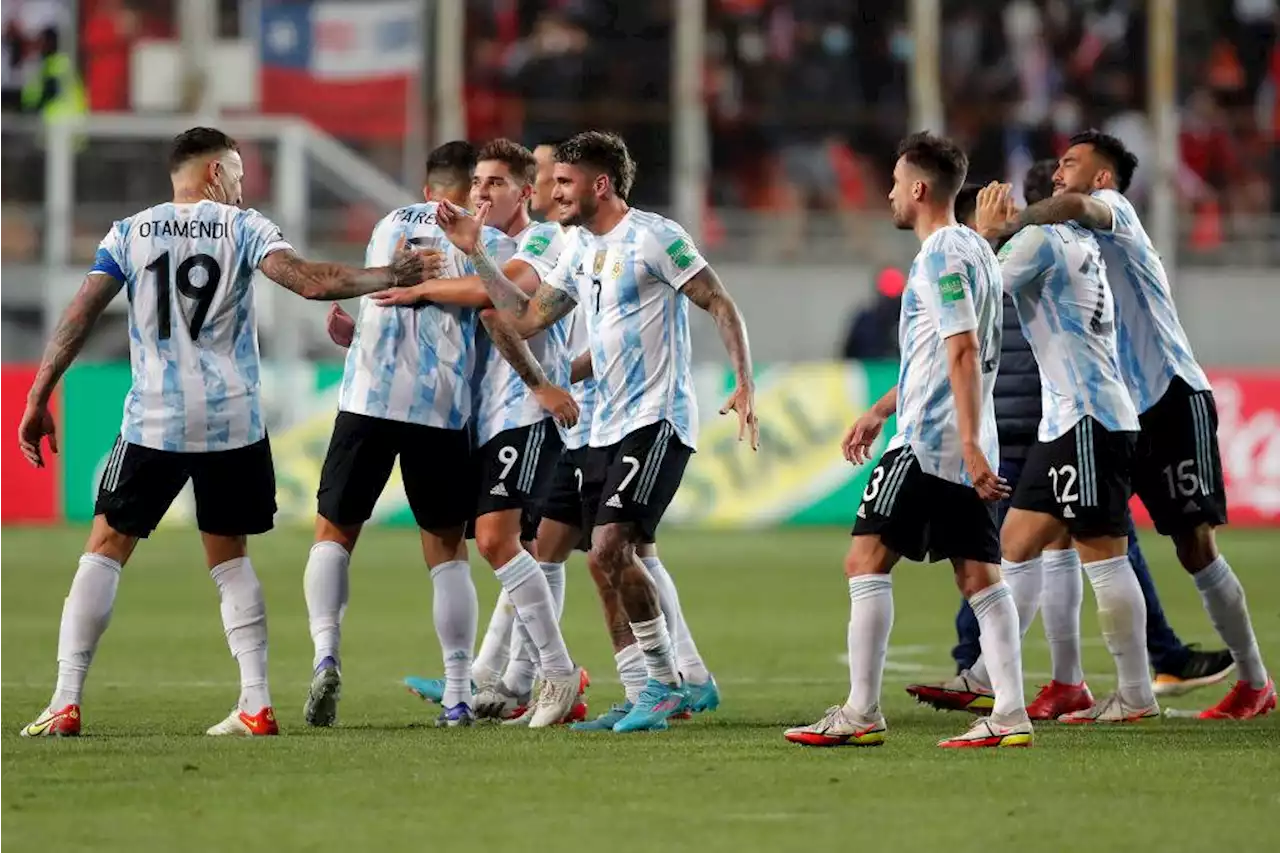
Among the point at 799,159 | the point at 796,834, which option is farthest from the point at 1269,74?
the point at 796,834

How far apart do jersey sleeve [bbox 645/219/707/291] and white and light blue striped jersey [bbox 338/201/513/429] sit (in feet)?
2.67

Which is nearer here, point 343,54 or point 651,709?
point 651,709

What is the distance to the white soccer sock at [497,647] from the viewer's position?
Result: 9.85m

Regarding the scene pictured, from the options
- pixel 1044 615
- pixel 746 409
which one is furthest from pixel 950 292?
pixel 1044 615

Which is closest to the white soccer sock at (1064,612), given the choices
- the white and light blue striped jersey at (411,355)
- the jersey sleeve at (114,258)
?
the white and light blue striped jersey at (411,355)

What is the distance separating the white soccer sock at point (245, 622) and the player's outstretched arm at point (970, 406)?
102 inches

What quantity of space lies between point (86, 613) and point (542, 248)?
7.43ft

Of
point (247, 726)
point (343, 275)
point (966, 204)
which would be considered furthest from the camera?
point (966, 204)

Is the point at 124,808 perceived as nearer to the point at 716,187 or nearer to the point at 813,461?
the point at 813,461

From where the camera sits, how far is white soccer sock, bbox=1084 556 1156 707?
8992 millimetres

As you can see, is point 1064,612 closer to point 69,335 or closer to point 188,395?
point 188,395

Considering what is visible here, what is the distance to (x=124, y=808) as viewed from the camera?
6.52 metres

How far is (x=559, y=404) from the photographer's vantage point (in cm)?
861

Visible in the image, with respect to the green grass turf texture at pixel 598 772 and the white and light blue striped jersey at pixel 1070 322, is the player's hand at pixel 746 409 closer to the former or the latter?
the green grass turf texture at pixel 598 772
